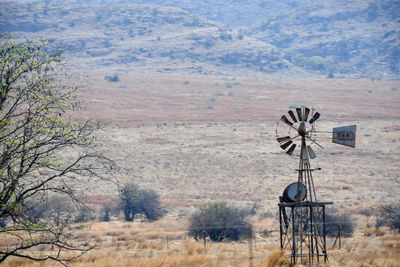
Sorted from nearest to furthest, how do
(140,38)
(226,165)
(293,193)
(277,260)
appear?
1. (293,193)
2. (277,260)
3. (226,165)
4. (140,38)

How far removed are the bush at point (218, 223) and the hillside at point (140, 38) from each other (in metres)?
92.6

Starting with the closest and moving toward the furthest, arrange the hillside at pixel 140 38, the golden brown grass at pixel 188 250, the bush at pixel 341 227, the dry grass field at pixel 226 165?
1. the golden brown grass at pixel 188 250
2. the dry grass field at pixel 226 165
3. the bush at pixel 341 227
4. the hillside at pixel 140 38

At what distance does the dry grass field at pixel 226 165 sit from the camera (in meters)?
18.1

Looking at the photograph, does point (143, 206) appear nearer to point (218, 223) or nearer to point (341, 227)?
point (218, 223)

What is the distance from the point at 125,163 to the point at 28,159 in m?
34.2

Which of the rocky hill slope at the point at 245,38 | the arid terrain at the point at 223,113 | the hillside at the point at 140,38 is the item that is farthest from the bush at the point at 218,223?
the rocky hill slope at the point at 245,38

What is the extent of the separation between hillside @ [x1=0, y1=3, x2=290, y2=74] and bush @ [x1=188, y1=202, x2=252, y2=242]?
3644 inches

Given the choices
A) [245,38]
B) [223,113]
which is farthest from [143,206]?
[245,38]

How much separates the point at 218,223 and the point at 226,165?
20.1m

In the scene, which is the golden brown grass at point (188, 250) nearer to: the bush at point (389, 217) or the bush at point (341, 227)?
the bush at point (341, 227)

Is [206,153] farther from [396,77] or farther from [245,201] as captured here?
[396,77]

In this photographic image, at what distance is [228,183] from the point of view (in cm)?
3962

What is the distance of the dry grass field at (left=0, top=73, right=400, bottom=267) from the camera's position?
1812cm

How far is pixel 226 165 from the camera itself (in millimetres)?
44438
